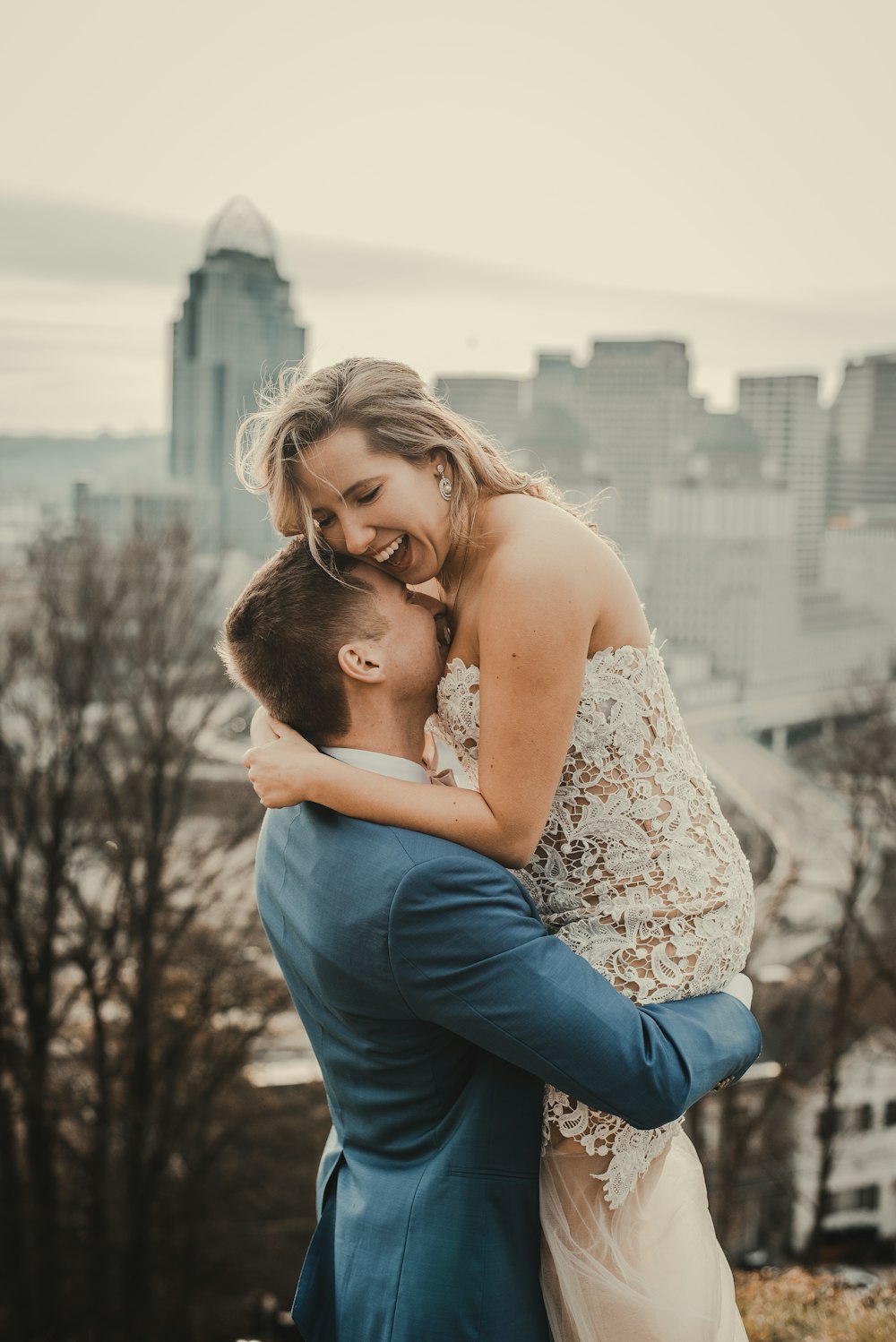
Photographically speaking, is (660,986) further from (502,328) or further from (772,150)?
(772,150)

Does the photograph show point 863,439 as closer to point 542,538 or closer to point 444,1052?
point 542,538

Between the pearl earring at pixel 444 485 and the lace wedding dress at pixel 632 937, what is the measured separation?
0.29m

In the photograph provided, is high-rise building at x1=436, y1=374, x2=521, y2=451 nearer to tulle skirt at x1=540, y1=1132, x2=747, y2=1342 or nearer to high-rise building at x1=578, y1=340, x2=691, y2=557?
high-rise building at x1=578, y1=340, x2=691, y2=557

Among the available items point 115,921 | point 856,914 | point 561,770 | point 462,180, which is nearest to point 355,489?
point 561,770

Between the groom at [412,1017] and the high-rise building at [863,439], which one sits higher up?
the high-rise building at [863,439]

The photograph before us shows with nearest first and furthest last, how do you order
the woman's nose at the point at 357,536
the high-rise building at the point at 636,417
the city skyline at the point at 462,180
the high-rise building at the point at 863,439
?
the woman's nose at the point at 357,536
the city skyline at the point at 462,180
the high-rise building at the point at 636,417
the high-rise building at the point at 863,439

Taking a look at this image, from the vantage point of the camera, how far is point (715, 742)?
26.6 meters

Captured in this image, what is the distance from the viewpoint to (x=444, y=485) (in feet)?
6.44

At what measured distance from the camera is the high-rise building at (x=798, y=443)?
1259 inches

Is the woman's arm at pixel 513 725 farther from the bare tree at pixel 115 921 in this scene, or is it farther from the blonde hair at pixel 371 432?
the bare tree at pixel 115 921

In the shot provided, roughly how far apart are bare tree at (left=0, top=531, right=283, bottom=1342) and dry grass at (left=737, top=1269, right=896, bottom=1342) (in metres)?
6.97

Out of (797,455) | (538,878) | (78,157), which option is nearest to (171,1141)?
(538,878)

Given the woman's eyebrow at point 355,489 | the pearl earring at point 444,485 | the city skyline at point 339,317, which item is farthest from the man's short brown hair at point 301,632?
the city skyline at point 339,317


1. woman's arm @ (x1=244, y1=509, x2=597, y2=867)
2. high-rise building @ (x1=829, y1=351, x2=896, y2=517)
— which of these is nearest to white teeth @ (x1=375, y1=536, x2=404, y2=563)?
woman's arm @ (x1=244, y1=509, x2=597, y2=867)
